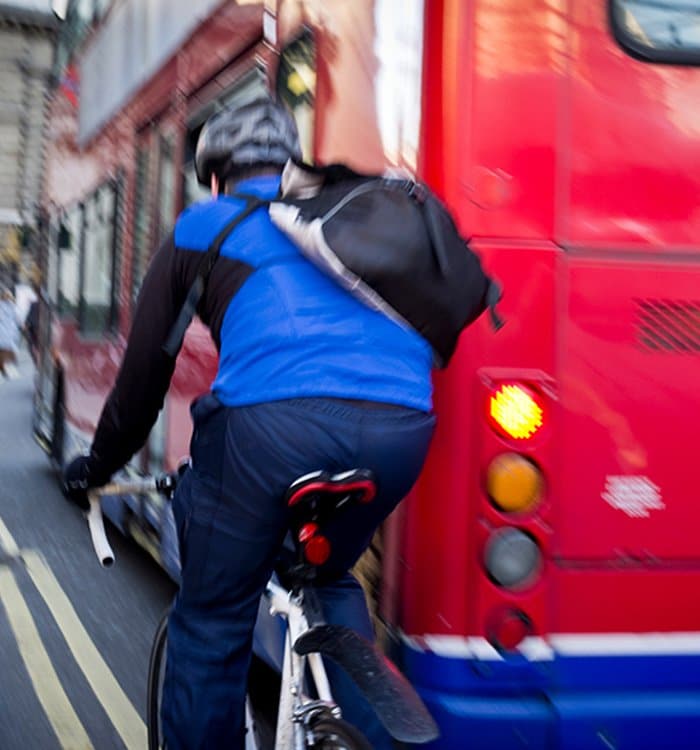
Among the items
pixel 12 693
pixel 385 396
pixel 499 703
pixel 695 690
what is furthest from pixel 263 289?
pixel 12 693

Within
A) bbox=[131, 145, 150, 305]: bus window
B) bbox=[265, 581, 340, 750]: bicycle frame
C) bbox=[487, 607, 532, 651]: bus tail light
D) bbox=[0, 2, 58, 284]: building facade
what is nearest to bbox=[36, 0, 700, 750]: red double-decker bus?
bbox=[487, 607, 532, 651]: bus tail light

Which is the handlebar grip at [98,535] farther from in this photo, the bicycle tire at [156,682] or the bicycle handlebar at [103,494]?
the bicycle tire at [156,682]

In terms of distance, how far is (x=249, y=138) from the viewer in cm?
229

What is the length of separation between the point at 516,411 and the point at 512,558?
1.13 feet

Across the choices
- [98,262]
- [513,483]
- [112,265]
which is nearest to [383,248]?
[513,483]

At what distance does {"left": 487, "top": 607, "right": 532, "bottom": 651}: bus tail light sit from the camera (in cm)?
248

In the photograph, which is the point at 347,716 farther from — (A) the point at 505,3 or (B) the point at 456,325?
(A) the point at 505,3

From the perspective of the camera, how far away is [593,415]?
98.2 inches

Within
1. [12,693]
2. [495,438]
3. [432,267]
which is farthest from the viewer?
[12,693]

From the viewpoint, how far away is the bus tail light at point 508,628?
8.15ft

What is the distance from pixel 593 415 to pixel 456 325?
53 cm

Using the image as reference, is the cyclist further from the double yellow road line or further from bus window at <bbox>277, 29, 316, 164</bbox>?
the double yellow road line

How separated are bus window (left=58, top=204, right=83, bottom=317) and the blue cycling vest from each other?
481 centimetres

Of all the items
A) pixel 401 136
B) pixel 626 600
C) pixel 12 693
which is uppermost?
pixel 401 136
